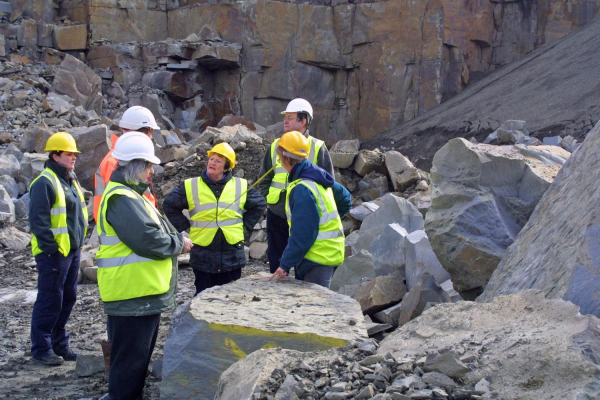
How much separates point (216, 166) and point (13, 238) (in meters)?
5.33

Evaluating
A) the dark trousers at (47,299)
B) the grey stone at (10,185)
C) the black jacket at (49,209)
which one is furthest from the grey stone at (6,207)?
the dark trousers at (47,299)

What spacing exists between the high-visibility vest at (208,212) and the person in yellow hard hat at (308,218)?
0.59 metres

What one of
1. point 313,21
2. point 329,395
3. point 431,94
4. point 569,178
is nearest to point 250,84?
point 313,21

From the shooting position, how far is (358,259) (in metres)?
5.45

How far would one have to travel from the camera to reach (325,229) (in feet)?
12.2

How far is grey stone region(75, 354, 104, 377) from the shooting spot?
4004 millimetres

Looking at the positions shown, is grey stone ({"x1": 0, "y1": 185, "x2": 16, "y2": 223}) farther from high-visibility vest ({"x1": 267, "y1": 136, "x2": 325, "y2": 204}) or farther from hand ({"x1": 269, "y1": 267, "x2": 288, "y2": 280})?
hand ({"x1": 269, "y1": 267, "x2": 288, "y2": 280})

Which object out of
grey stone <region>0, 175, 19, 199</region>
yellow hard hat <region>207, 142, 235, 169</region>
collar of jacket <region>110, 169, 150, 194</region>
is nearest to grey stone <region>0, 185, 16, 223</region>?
grey stone <region>0, 175, 19, 199</region>

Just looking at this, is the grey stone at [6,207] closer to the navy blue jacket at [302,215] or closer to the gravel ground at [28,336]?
the gravel ground at [28,336]

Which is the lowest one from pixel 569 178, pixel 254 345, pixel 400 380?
pixel 254 345

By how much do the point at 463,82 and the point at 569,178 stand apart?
16.1m

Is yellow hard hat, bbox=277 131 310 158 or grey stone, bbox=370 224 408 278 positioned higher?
yellow hard hat, bbox=277 131 310 158

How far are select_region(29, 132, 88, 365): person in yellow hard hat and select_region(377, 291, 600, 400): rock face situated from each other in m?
2.61

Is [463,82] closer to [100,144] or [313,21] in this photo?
[313,21]
